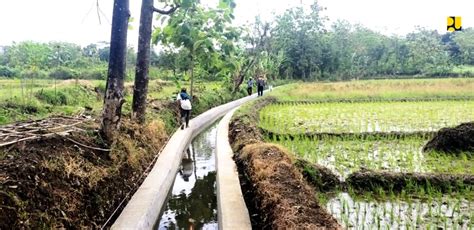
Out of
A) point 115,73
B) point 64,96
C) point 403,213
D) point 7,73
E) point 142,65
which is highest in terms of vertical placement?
point 7,73

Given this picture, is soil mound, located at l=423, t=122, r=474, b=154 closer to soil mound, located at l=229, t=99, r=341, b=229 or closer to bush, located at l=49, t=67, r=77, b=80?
soil mound, located at l=229, t=99, r=341, b=229

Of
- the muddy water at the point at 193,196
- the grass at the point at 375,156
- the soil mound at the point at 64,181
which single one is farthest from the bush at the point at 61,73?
the soil mound at the point at 64,181

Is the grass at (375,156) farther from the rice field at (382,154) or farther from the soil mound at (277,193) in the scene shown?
the soil mound at (277,193)

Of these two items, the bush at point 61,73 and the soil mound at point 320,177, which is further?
the bush at point 61,73

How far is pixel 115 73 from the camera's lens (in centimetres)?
730

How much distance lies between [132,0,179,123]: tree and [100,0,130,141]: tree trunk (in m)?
2.99

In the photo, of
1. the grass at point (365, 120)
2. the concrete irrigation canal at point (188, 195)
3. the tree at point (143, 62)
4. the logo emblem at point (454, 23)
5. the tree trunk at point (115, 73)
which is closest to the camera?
the concrete irrigation canal at point (188, 195)

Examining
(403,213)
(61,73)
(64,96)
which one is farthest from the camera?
(61,73)

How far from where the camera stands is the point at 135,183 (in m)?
7.47

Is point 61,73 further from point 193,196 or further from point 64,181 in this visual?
point 64,181

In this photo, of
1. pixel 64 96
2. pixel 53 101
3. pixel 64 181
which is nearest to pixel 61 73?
pixel 64 96

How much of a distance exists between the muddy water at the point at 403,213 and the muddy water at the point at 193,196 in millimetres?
1950

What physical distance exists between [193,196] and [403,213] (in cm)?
374

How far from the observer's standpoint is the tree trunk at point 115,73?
7246 mm
